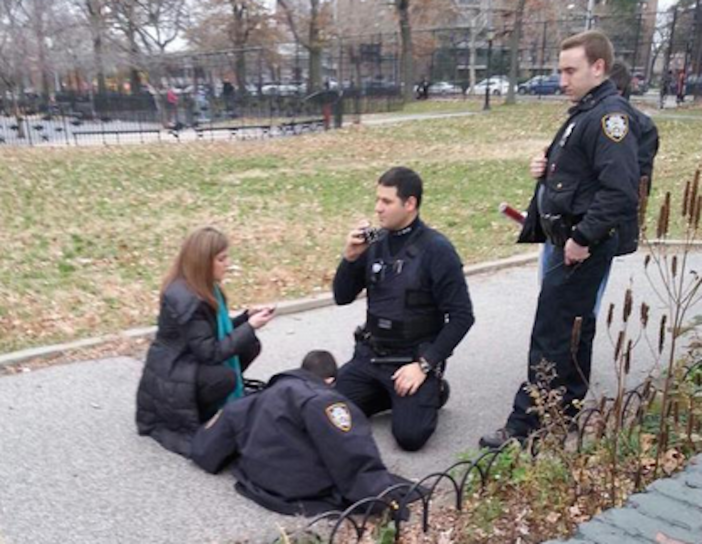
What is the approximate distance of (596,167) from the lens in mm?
3475

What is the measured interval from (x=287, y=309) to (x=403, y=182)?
2525mm

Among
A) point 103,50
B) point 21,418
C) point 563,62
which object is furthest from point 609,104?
point 103,50

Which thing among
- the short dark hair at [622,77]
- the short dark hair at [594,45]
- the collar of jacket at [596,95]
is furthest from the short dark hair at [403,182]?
the short dark hair at [622,77]

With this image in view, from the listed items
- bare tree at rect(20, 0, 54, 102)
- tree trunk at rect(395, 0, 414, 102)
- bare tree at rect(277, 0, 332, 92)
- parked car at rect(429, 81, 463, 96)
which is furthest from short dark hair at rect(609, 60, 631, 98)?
parked car at rect(429, 81, 463, 96)

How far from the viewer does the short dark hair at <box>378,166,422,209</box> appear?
3.96m

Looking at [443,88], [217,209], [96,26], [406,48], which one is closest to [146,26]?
[96,26]

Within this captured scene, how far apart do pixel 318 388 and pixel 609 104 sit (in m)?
1.83

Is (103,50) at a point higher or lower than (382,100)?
higher

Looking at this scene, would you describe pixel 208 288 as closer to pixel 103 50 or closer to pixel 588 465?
pixel 588 465

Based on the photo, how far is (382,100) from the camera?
112 ft

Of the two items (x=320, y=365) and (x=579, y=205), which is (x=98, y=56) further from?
(x=579, y=205)

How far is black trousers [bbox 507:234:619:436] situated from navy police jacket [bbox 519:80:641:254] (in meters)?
0.21

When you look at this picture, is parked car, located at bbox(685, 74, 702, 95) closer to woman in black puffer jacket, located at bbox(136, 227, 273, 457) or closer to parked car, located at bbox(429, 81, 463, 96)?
parked car, located at bbox(429, 81, 463, 96)

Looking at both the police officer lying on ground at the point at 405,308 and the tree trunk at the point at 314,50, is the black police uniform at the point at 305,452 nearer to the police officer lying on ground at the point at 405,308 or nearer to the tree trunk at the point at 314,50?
the police officer lying on ground at the point at 405,308
